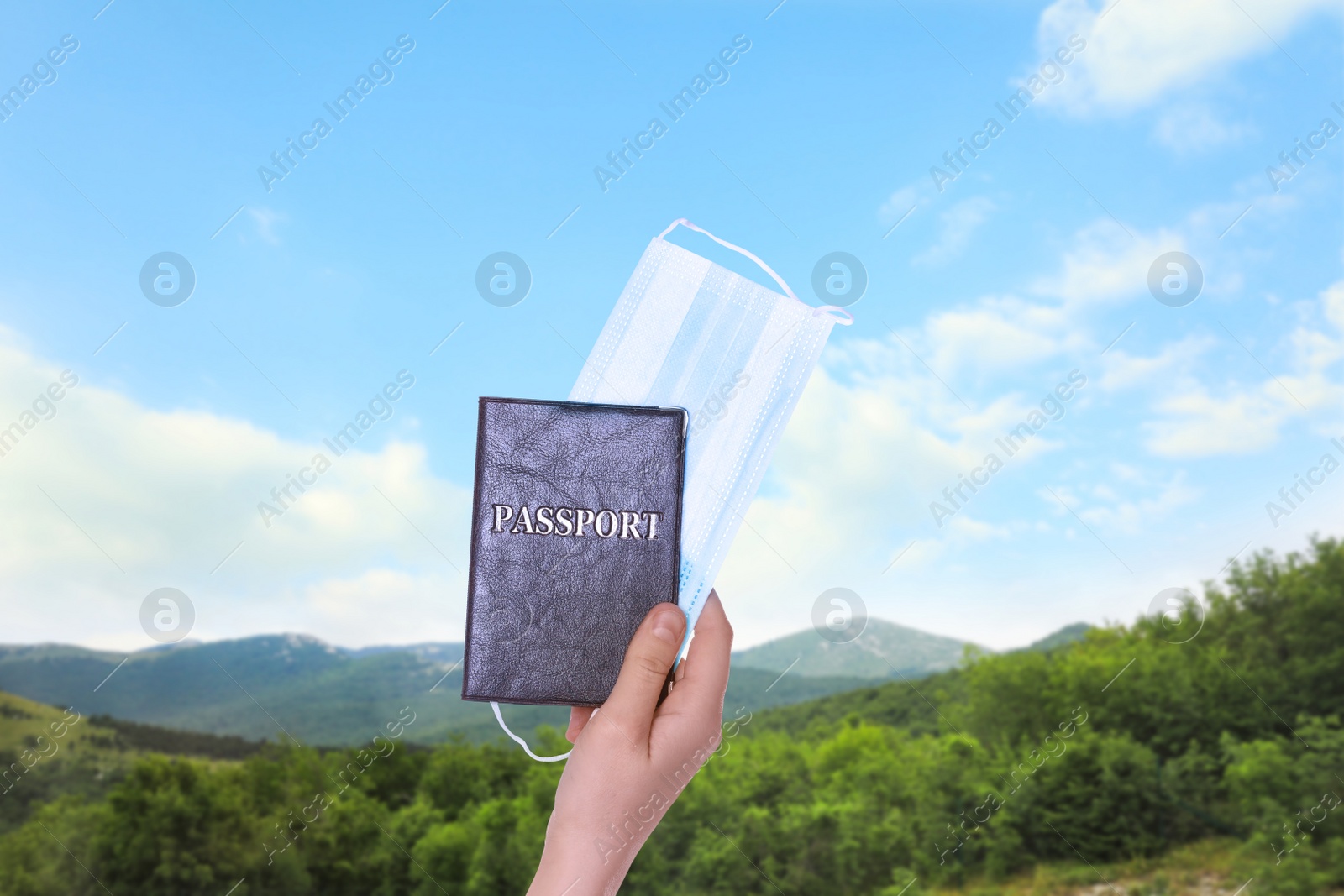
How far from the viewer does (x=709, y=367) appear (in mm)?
1756

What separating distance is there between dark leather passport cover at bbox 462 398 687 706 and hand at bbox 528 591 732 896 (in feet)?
0.58

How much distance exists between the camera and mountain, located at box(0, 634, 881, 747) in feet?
28.8

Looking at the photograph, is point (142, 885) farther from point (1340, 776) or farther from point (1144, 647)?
point (1340, 776)

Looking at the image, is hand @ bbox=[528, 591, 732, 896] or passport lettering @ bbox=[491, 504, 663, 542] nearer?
hand @ bbox=[528, 591, 732, 896]

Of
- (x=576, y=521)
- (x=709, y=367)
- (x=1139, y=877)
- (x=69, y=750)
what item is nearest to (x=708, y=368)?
(x=709, y=367)

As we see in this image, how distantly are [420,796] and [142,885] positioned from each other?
7.50 feet

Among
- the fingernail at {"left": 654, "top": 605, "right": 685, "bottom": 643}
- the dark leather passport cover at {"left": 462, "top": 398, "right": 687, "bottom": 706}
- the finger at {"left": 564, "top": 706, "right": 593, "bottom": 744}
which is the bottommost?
the finger at {"left": 564, "top": 706, "right": 593, "bottom": 744}

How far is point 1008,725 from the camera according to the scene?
848 centimetres

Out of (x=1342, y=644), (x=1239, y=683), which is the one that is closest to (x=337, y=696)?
(x=1239, y=683)

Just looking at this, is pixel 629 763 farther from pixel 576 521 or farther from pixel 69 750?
pixel 69 750

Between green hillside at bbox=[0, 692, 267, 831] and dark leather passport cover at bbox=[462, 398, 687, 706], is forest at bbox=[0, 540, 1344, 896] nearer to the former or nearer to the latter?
green hillside at bbox=[0, 692, 267, 831]

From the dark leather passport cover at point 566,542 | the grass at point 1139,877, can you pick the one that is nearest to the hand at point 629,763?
the dark leather passport cover at point 566,542

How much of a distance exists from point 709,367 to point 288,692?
9585mm

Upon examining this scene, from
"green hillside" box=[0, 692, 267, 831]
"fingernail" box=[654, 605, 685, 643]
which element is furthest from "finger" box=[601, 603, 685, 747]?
"green hillside" box=[0, 692, 267, 831]
